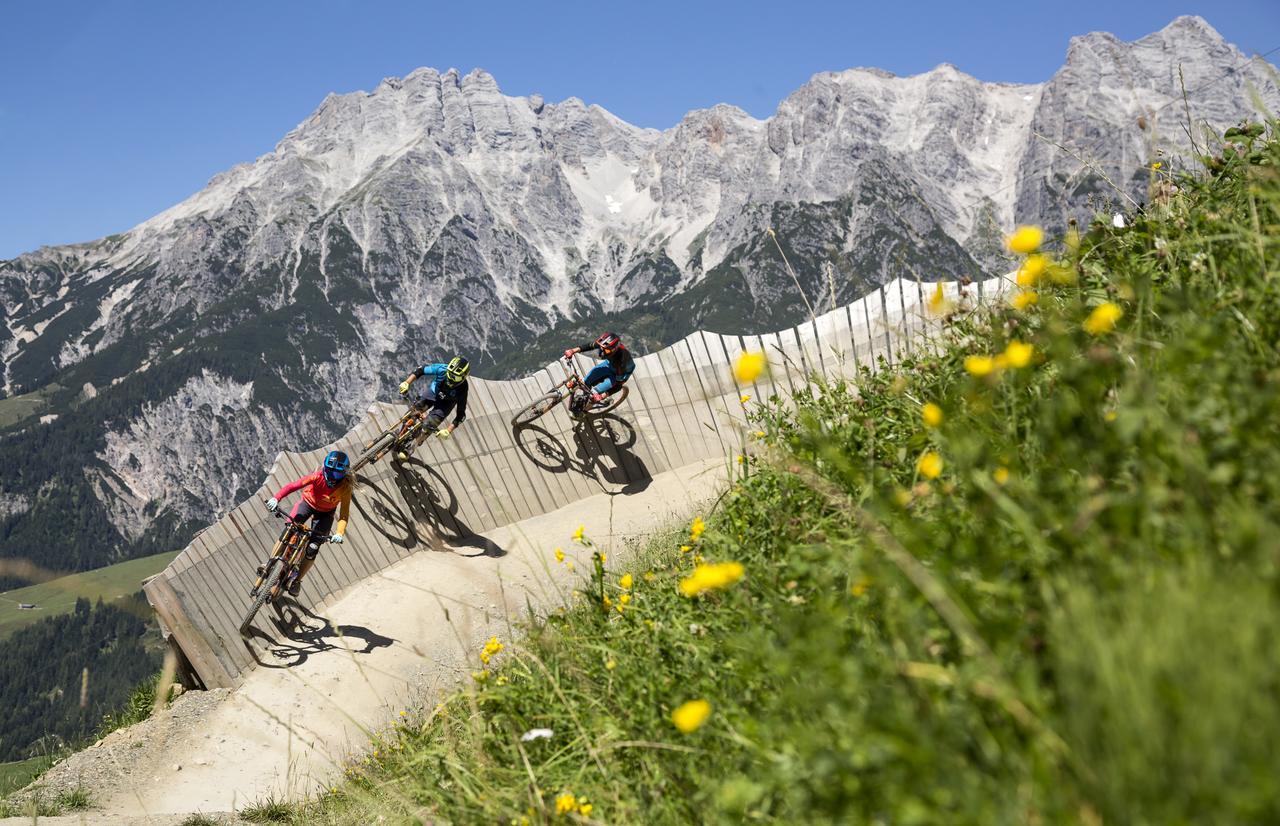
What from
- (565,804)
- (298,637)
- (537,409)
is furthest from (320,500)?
(565,804)

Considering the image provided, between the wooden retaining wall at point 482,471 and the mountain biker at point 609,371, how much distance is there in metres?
1.20

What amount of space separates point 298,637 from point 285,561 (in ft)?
4.67

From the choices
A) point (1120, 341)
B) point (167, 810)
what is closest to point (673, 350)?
point (167, 810)

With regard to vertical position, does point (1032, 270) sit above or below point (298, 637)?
above

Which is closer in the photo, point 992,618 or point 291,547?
point 992,618

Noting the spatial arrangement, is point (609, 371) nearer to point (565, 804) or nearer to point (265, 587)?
point (265, 587)

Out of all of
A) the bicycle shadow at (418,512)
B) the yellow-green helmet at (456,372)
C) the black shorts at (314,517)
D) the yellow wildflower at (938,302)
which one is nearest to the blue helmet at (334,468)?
the black shorts at (314,517)

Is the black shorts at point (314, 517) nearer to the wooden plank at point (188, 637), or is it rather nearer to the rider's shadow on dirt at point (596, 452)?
the wooden plank at point (188, 637)

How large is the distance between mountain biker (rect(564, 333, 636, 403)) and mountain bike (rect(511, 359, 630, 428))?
92 millimetres

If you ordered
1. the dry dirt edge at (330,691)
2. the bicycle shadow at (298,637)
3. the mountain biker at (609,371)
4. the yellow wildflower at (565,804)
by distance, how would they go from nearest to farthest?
1. the yellow wildflower at (565,804)
2. the dry dirt edge at (330,691)
3. the bicycle shadow at (298,637)
4. the mountain biker at (609,371)

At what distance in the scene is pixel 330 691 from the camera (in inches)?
460

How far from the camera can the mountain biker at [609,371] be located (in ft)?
52.3

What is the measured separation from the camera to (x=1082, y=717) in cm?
149

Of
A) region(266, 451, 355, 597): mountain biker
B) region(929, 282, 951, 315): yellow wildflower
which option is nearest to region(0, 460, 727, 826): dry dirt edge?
region(266, 451, 355, 597): mountain biker
